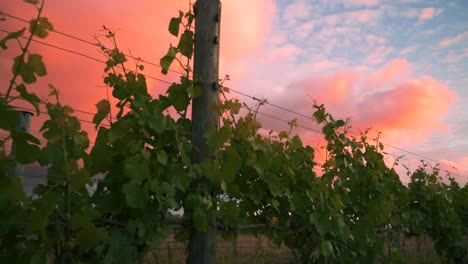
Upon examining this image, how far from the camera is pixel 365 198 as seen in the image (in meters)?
4.76

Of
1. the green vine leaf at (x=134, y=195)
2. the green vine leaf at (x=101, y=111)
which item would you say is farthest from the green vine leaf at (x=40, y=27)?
the green vine leaf at (x=134, y=195)

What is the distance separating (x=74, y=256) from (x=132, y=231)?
0.93ft

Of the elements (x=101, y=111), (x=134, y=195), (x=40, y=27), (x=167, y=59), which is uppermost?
(x=167, y=59)

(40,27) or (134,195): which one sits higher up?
(40,27)

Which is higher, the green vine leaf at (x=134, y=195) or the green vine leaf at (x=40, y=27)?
the green vine leaf at (x=40, y=27)

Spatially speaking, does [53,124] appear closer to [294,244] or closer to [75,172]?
[75,172]

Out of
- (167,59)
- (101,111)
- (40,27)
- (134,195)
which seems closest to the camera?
(40,27)

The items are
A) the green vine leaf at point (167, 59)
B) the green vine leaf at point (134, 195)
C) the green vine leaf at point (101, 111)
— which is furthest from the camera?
the green vine leaf at point (167, 59)

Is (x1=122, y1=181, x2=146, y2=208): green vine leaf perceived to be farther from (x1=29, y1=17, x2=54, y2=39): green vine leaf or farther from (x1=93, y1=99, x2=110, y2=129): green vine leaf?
(x1=29, y1=17, x2=54, y2=39): green vine leaf

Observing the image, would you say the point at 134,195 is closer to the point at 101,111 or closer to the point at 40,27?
the point at 101,111

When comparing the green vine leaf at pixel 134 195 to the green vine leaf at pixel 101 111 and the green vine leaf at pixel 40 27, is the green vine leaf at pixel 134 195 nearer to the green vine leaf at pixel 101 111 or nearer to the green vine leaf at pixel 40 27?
the green vine leaf at pixel 101 111

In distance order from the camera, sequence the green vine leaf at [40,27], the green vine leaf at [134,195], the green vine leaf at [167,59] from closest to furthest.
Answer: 1. the green vine leaf at [40,27]
2. the green vine leaf at [134,195]
3. the green vine leaf at [167,59]

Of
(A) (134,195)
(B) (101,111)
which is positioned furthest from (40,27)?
(A) (134,195)

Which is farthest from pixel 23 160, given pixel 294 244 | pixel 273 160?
pixel 294 244
